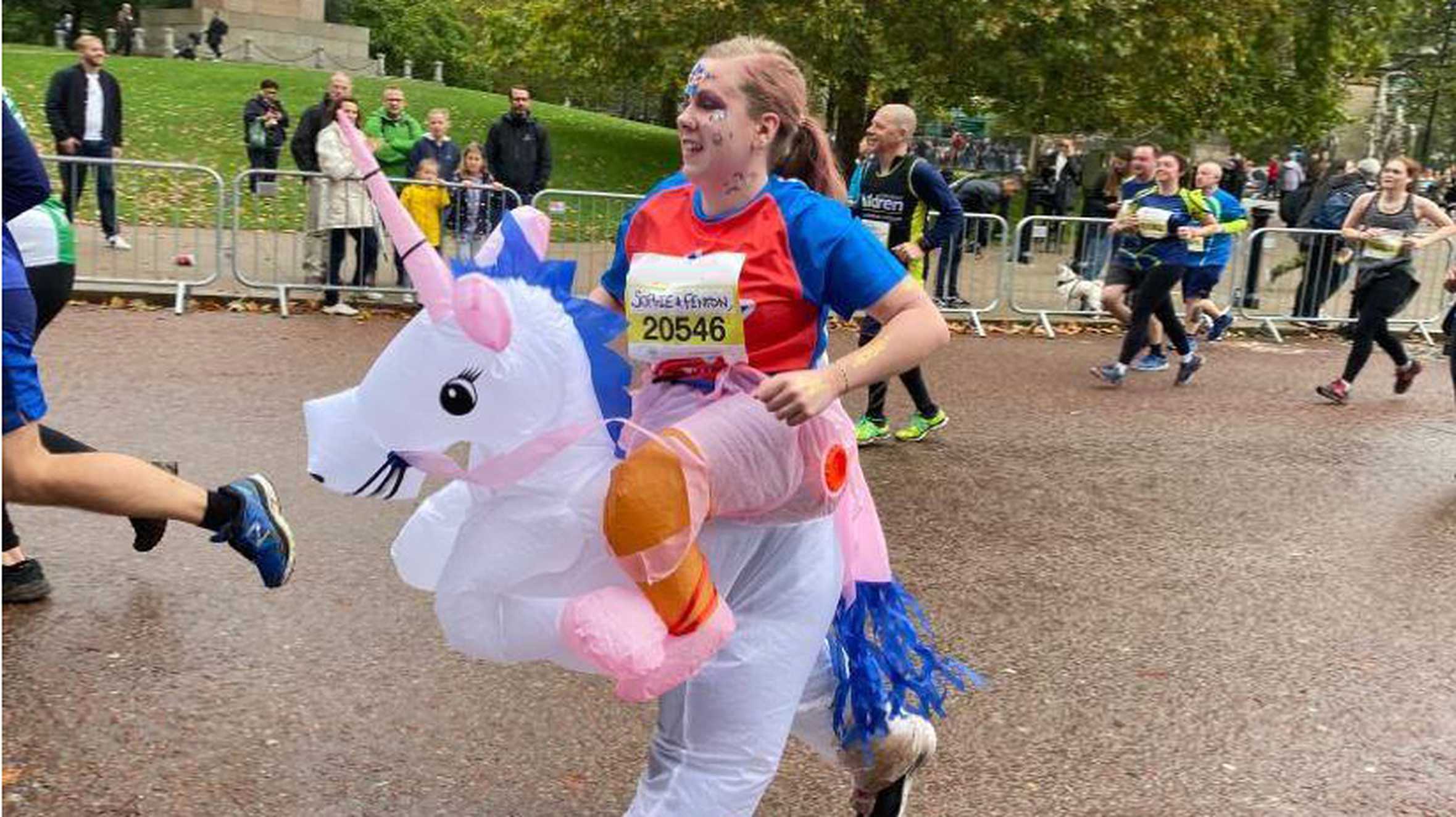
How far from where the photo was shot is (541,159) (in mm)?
13305

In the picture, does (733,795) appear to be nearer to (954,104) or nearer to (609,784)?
(609,784)

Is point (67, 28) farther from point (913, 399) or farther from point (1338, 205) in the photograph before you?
point (913, 399)

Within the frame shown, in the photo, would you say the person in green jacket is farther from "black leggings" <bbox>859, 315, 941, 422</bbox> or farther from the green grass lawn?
the green grass lawn

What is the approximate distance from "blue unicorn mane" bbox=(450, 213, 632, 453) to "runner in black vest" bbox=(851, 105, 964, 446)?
16.4ft

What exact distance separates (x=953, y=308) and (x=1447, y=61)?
124 ft

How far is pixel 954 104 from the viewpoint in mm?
23281

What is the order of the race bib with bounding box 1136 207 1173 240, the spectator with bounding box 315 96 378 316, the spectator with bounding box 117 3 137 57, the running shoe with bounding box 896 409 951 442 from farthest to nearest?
the spectator with bounding box 117 3 137 57 → the spectator with bounding box 315 96 378 316 → the race bib with bounding box 1136 207 1173 240 → the running shoe with bounding box 896 409 951 442

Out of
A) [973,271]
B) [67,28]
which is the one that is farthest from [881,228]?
[67,28]

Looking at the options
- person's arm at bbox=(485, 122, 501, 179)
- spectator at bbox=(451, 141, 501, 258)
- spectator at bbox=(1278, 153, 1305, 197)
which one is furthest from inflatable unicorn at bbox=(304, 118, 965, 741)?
spectator at bbox=(1278, 153, 1305, 197)

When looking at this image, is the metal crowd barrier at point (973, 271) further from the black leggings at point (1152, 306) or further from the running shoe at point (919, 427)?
the running shoe at point (919, 427)

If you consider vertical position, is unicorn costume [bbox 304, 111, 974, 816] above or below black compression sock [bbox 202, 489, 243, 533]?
above

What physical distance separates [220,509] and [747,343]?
1737 millimetres

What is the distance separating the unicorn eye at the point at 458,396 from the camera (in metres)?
2.55

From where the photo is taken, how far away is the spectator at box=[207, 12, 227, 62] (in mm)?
40094
